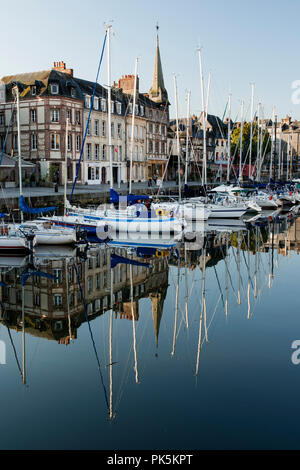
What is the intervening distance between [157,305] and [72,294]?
290cm

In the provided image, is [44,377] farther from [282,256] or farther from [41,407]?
[282,256]

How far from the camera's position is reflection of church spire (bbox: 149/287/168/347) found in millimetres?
12045

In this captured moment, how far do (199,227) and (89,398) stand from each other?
24711 millimetres

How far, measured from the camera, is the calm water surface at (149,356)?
23.5 feet

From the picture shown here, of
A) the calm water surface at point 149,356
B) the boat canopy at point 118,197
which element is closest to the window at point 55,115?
the boat canopy at point 118,197

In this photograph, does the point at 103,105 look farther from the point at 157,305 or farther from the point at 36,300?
the point at 157,305

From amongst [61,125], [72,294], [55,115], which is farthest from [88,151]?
[72,294]

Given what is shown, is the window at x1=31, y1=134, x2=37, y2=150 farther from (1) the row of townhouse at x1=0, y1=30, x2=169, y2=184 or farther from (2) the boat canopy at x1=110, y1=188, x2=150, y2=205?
(2) the boat canopy at x1=110, y1=188, x2=150, y2=205

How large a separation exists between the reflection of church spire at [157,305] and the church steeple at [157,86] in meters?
61.3

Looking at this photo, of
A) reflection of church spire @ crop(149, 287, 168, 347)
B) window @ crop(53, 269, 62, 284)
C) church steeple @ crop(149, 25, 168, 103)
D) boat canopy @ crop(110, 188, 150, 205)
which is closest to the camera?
reflection of church spire @ crop(149, 287, 168, 347)

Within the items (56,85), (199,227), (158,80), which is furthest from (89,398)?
(158,80)

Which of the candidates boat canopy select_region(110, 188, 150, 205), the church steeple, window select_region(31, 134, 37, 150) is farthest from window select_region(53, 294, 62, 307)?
the church steeple

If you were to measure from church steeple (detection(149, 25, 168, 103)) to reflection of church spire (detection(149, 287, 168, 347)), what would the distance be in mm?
61265

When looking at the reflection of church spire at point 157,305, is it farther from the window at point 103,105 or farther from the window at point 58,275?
the window at point 103,105
